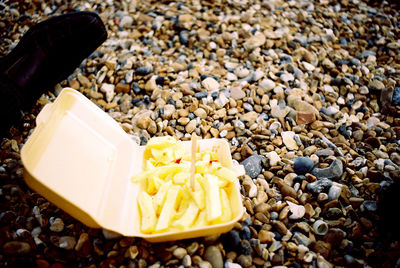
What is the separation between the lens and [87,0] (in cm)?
298

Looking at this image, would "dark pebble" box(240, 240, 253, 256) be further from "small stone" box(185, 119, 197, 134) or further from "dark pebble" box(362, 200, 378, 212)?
"small stone" box(185, 119, 197, 134)

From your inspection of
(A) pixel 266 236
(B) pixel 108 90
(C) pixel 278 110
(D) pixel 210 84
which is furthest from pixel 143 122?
(A) pixel 266 236

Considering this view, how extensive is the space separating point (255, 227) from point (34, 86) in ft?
5.89

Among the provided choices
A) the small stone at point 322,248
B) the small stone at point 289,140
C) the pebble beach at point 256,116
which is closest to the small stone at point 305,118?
the pebble beach at point 256,116

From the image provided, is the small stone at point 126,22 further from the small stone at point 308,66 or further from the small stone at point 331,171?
the small stone at point 331,171

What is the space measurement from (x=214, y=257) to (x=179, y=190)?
368 millimetres

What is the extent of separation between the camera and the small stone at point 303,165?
1730 mm

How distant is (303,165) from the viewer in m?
1.73

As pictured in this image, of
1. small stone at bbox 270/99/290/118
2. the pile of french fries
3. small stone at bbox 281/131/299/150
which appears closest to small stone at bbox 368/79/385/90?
small stone at bbox 270/99/290/118

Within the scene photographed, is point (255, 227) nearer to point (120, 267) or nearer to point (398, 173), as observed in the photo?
point (120, 267)

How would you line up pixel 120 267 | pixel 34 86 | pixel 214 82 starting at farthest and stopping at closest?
pixel 214 82
pixel 34 86
pixel 120 267

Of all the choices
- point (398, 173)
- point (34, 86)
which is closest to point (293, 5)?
point (398, 173)

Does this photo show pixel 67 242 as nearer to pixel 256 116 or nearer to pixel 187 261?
pixel 187 261

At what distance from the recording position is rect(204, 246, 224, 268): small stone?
137 cm
